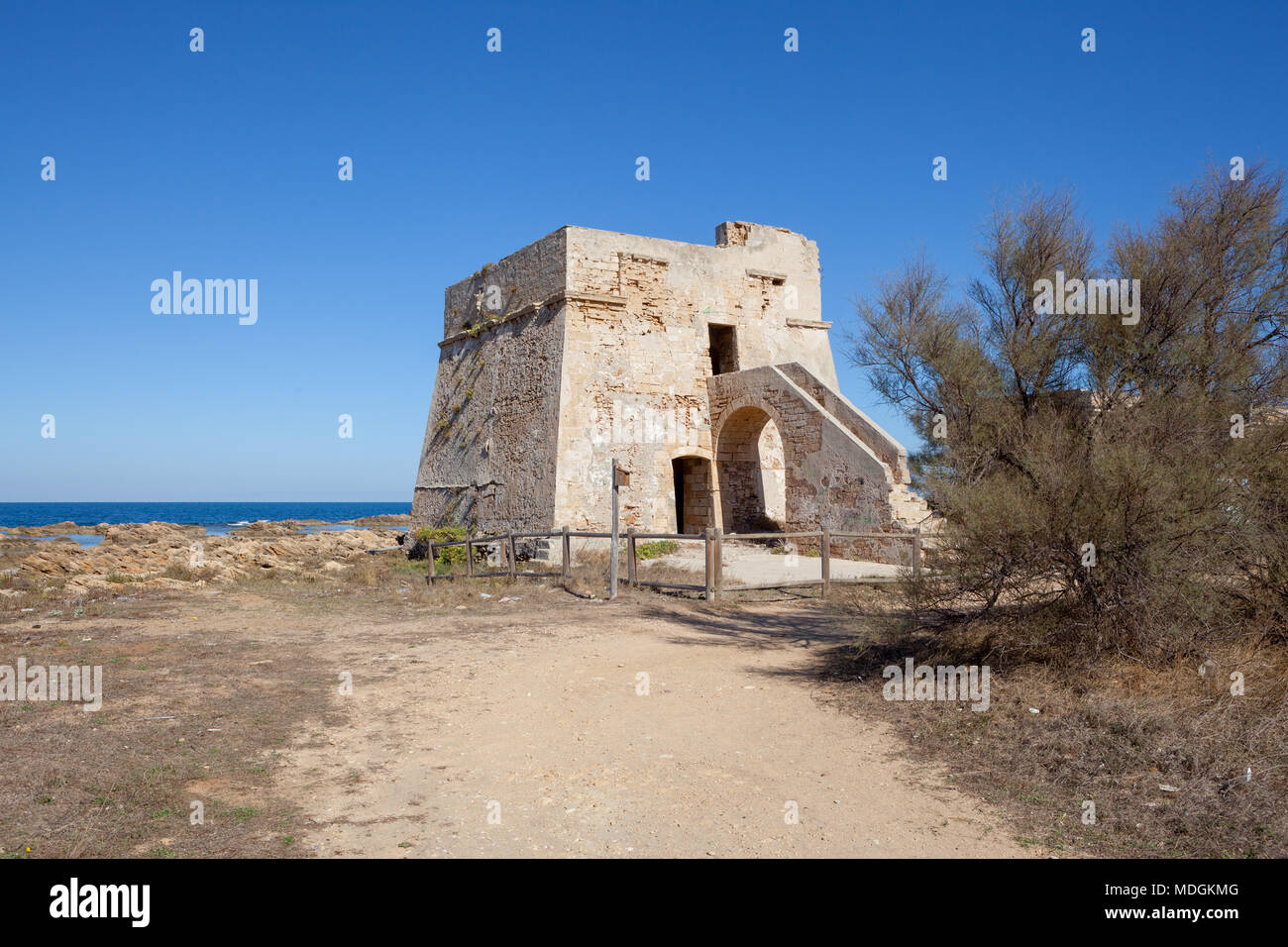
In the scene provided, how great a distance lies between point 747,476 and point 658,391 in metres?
3.20

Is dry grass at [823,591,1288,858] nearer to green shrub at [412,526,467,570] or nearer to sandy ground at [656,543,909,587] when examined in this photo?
sandy ground at [656,543,909,587]

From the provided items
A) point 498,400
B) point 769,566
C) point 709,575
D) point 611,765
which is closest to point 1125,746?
point 611,765

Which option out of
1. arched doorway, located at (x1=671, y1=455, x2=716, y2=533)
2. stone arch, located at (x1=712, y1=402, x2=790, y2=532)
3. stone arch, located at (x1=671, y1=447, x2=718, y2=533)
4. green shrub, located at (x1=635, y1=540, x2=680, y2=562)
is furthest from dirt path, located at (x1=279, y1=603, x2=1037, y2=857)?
stone arch, located at (x1=712, y1=402, x2=790, y2=532)

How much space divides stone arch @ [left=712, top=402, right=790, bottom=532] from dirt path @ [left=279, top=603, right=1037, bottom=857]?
37.0 feet

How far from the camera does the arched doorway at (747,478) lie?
20.5 metres

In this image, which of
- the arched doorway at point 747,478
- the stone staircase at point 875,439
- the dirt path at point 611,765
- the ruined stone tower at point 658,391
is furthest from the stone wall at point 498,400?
the dirt path at point 611,765

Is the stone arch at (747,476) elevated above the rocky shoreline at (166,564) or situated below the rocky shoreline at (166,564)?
above

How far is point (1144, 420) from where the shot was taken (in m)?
6.88

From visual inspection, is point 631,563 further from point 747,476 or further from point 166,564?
point 166,564

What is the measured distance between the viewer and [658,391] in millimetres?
19719

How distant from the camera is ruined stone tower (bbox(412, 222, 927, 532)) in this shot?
17797 mm

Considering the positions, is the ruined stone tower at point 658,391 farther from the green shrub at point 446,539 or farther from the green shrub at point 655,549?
the green shrub at point 655,549

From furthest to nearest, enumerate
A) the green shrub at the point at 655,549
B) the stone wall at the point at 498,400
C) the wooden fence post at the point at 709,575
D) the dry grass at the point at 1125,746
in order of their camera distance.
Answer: the stone wall at the point at 498,400
the green shrub at the point at 655,549
the wooden fence post at the point at 709,575
the dry grass at the point at 1125,746
